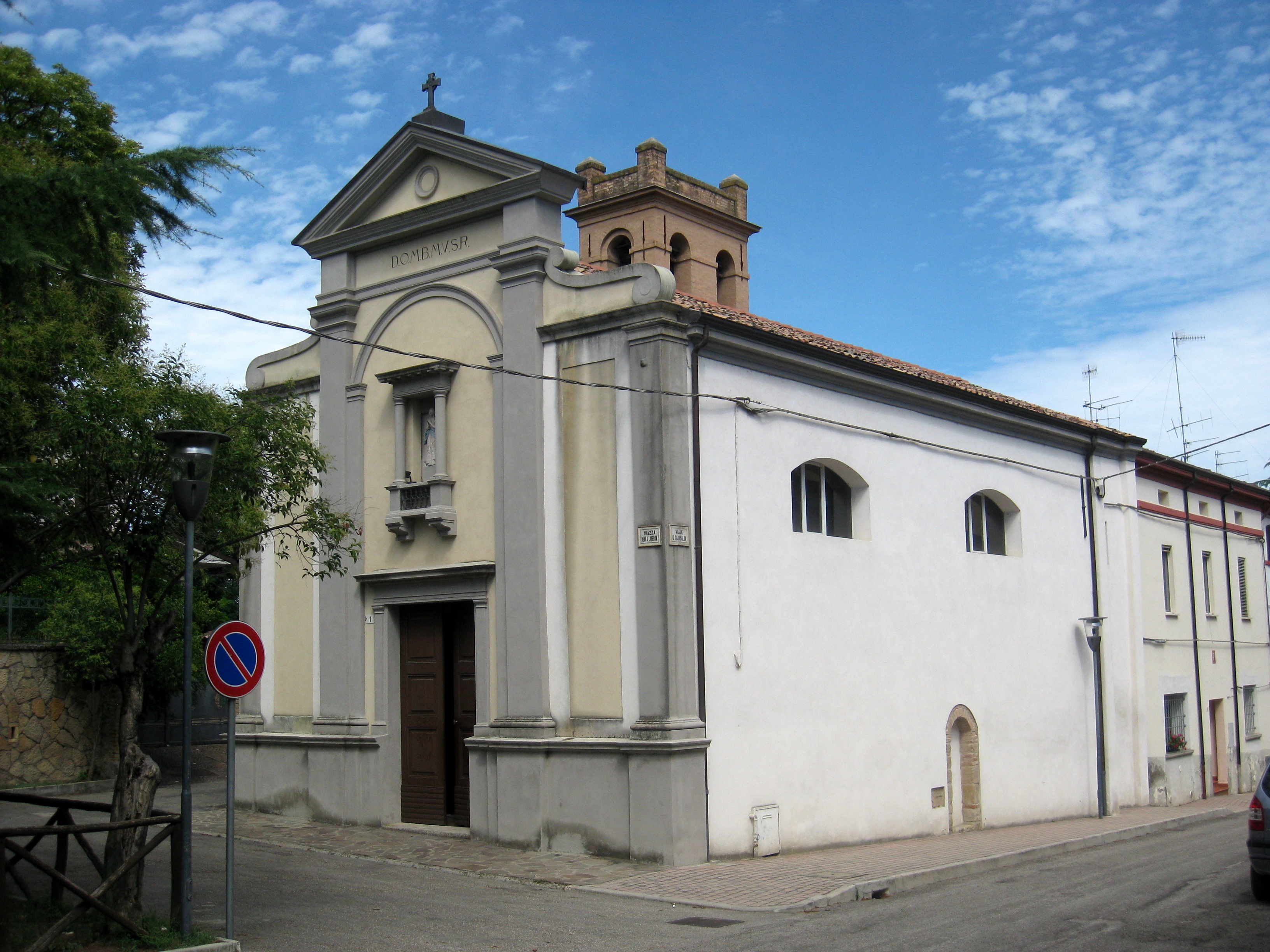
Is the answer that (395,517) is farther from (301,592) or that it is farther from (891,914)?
(891,914)

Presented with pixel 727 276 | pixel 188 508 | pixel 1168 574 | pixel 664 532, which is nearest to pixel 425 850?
pixel 664 532

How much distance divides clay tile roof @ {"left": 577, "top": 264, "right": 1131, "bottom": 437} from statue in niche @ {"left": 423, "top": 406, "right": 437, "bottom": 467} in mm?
2717

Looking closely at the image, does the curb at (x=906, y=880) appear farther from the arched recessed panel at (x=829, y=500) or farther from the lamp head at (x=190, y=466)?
the lamp head at (x=190, y=466)

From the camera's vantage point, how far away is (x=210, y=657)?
8.78 m

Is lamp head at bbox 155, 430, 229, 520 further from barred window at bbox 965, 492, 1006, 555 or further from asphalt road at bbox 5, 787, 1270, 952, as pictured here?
barred window at bbox 965, 492, 1006, 555

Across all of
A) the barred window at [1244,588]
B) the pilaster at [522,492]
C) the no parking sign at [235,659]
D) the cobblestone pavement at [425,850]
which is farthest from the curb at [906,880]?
the barred window at [1244,588]

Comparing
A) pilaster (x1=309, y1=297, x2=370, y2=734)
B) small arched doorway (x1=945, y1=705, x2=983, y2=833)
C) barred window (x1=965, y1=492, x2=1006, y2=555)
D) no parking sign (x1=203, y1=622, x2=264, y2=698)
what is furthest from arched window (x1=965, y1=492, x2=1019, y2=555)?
no parking sign (x1=203, y1=622, x2=264, y2=698)

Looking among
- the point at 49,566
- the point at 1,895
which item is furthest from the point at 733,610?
the point at 1,895

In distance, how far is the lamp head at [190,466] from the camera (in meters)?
8.79

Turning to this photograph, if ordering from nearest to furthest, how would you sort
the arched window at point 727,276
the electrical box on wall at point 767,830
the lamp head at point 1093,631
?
the electrical box on wall at point 767,830 → the lamp head at point 1093,631 → the arched window at point 727,276

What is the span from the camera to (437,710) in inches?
610

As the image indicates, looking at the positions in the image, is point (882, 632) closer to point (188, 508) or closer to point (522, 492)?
point (522, 492)

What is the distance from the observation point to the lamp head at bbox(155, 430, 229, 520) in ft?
28.8

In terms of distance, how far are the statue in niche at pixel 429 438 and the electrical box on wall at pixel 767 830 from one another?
5.93 meters
